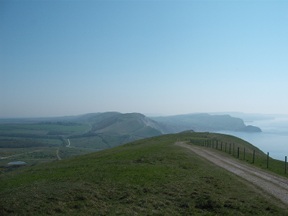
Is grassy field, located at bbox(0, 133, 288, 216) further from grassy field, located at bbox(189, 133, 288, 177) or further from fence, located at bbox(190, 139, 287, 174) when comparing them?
grassy field, located at bbox(189, 133, 288, 177)

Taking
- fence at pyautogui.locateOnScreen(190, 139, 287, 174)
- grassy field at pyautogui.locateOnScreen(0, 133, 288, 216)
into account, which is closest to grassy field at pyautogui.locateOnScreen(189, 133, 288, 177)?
fence at pyautogui.locateOnScreen(190, 139, 287, 174)

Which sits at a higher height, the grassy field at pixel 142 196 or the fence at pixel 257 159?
the grassy field at pixel 142 196

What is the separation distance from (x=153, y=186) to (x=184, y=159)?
11.9m

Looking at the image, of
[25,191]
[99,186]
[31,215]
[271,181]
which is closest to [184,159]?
[271,181]

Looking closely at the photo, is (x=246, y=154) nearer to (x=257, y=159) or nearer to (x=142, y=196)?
(x=257, y=159)

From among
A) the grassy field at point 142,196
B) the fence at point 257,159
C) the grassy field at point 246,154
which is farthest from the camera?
the grassy field at point 246,154

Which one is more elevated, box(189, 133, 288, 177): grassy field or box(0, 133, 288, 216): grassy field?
box(0, 133, 288, 216): grassy field

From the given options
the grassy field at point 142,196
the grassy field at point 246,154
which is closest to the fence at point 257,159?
the grassy field at point 246,154

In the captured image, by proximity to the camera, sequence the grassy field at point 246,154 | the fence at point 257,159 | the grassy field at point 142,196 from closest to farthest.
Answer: the grassy field at point 142,196, the fence at point 257,159, the grassy field at point 246,154

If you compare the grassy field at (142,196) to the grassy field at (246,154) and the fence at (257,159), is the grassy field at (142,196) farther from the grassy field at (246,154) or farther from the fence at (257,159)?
the grassy field at (246,154)

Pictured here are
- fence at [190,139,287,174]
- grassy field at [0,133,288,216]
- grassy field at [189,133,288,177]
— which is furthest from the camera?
grassy field at [189,133,288,177]

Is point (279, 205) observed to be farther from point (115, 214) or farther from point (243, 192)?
point (115, 214)

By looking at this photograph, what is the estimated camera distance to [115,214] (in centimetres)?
1483

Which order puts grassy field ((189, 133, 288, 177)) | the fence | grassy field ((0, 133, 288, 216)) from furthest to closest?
grassy field ((189, 133, 288, 177))
the fence
grassy field ((0, 133, 288, 216))
